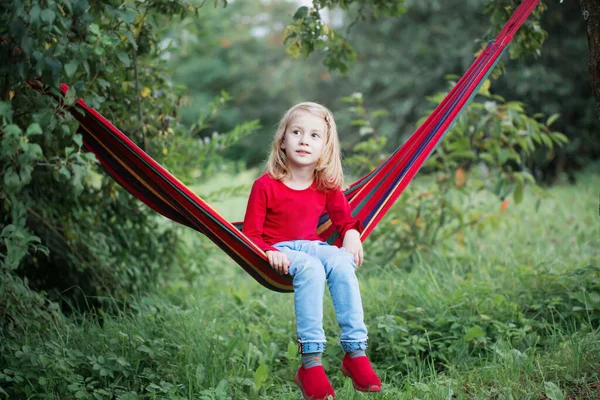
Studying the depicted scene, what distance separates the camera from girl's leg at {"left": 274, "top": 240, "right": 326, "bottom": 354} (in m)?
1.97

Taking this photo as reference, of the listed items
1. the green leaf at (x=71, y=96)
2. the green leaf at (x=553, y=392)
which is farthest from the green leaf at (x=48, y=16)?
the green leaf at (x=553, y=392)

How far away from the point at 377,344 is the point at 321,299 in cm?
71

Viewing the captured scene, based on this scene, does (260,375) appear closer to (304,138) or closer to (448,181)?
(304,138)

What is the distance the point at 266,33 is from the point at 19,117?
14.4 metres

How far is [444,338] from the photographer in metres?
2.55

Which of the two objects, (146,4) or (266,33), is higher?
(266,33)

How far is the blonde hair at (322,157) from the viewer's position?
2.29m

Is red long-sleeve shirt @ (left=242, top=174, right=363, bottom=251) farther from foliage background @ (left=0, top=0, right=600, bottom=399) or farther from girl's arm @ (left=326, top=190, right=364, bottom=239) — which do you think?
foliage background @ (left=0, top=0, right=600, bottom=399)

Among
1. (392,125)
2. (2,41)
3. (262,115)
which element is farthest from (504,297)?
(262,115)

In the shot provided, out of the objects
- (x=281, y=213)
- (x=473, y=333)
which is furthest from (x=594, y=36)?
(x=281, y=213)

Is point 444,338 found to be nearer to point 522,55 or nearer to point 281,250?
point 281,250

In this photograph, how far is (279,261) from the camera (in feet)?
6.68

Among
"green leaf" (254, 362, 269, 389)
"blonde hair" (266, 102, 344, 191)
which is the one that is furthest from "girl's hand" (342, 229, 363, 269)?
"green leaf" (254, 362, 269, 389)

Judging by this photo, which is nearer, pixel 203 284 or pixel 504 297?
pixel 504 297
